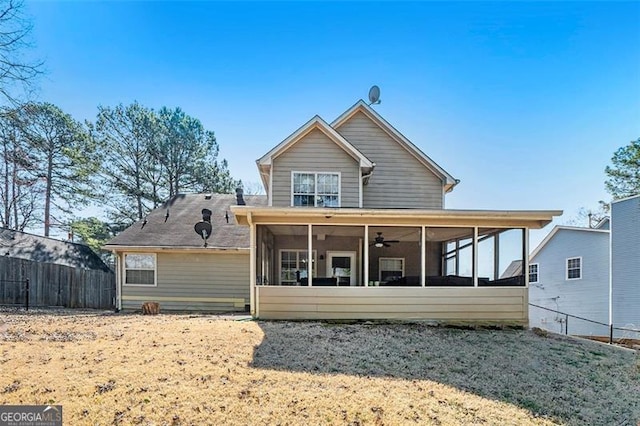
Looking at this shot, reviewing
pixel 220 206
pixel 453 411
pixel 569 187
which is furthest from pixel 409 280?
pixel 569 187

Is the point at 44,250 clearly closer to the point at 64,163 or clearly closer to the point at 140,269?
the point at 140,269

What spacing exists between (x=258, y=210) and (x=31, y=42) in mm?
9586

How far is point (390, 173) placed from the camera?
43.3ft

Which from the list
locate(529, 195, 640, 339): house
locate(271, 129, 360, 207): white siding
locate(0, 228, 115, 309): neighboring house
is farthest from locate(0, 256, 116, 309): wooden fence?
locate(529, 195, 640, 339): house

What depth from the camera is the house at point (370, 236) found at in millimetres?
9156

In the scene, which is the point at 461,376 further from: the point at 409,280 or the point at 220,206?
the point at 220,206

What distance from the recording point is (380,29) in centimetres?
1145

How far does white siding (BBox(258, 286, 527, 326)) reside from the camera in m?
9.13

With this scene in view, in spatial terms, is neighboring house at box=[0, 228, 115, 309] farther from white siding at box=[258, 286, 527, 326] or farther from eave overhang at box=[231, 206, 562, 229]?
white siding at box=[258, 286, 527, 326]

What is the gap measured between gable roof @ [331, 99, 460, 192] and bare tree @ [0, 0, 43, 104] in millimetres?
9743

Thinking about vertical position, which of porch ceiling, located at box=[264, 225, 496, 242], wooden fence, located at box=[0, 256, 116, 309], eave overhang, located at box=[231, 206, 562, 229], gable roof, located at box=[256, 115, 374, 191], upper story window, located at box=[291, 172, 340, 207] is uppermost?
gable roof, located at box=[256, 115, 374, 191]

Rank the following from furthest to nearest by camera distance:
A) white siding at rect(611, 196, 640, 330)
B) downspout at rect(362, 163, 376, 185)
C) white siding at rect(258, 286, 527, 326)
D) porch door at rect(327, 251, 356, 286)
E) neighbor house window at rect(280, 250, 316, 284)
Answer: white siding at rect(611, 196, 640, 330)
neighbor house window at rect(280, 250, 316, 284)
porch door at rect(327, 251, 356, 286)
downspout at rect(362, 163, 376, 185)
white siding at rect(258, 286, 527, 326)

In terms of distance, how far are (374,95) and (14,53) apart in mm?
11805

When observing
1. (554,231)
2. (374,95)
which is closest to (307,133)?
(374,95)
